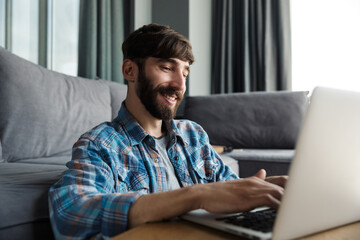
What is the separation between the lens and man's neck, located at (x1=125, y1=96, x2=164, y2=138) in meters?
1.04

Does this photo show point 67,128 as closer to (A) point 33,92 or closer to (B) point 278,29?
(A) point 33,92

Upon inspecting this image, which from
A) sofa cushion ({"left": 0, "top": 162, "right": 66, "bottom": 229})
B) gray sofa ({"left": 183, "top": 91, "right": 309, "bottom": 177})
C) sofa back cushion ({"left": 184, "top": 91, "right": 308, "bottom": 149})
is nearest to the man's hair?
sofa cushion ({"left": 0, "top": 162, "right": 66, "bottom": 229})

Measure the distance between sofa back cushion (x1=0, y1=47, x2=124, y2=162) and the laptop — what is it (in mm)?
1259

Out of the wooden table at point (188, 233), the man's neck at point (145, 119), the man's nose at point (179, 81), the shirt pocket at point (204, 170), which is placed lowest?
the shirt pocket at point (204, 170)

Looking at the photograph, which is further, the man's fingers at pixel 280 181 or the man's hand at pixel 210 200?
the man's fingers at pixel 280 181

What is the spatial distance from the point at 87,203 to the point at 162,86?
0.48 m

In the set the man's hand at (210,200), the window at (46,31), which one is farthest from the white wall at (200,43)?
the man's hand at (210,200)

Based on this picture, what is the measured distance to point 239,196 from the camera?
53 centimetres

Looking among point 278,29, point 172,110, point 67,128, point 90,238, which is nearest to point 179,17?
point 278,29

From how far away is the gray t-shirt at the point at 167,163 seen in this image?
94cm

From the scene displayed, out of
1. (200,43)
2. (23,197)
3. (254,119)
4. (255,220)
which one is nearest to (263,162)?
(254,119)

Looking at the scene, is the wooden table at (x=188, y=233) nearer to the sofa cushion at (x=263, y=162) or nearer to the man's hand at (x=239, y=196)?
the man's hand at (x=239, y=196)

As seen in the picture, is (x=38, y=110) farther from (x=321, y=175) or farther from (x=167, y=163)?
(x=321, y=175)

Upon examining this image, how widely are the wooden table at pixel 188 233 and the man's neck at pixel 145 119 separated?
0.52 m
